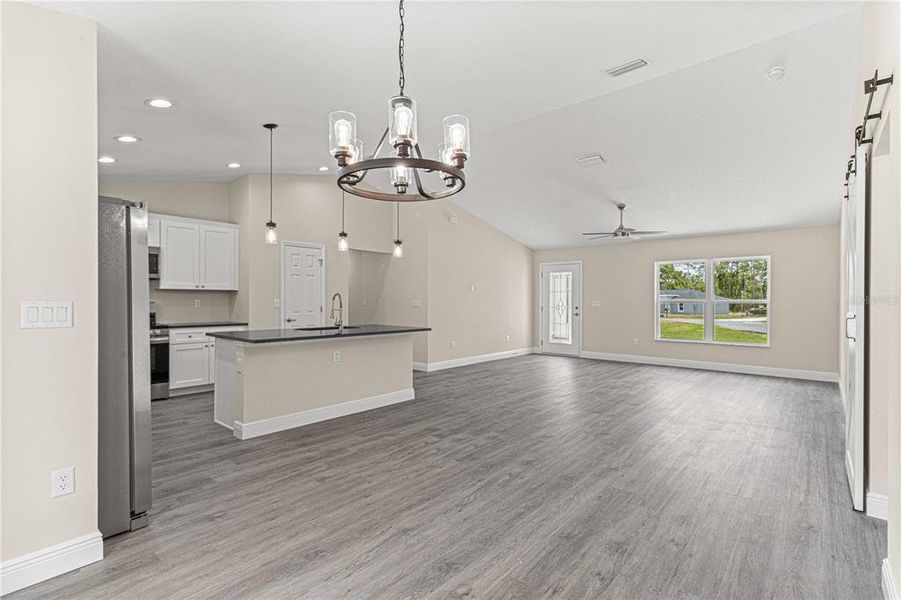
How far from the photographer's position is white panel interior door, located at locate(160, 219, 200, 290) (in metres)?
5.85

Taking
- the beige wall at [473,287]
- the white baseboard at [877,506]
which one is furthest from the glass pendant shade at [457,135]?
the beige wall at [473,287]

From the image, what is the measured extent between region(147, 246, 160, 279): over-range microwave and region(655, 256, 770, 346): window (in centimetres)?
834

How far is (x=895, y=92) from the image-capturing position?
1869 mm

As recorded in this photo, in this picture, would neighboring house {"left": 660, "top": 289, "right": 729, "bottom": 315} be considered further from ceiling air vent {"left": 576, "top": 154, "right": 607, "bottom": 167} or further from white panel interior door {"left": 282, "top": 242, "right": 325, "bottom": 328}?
white panel interior door {"left": 282, "top": 242, "right": 325, "bottom": 328}

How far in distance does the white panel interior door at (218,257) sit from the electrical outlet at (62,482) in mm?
4474

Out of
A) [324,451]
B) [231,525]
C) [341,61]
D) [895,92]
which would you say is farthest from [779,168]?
[231,525]

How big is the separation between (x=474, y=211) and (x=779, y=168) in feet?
15.7

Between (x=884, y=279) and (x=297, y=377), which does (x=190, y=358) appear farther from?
(x=884, y=279)

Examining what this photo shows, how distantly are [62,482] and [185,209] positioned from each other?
504 centimetres

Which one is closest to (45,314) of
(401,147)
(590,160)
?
(401,147)

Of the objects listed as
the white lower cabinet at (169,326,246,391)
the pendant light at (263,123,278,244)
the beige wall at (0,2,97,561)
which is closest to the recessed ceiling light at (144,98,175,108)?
the pendant light at (263,123,278,244)

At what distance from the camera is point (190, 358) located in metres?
5.90

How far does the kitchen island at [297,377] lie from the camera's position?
4.23 meters

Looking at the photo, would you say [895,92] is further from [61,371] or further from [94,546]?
[94,546]
